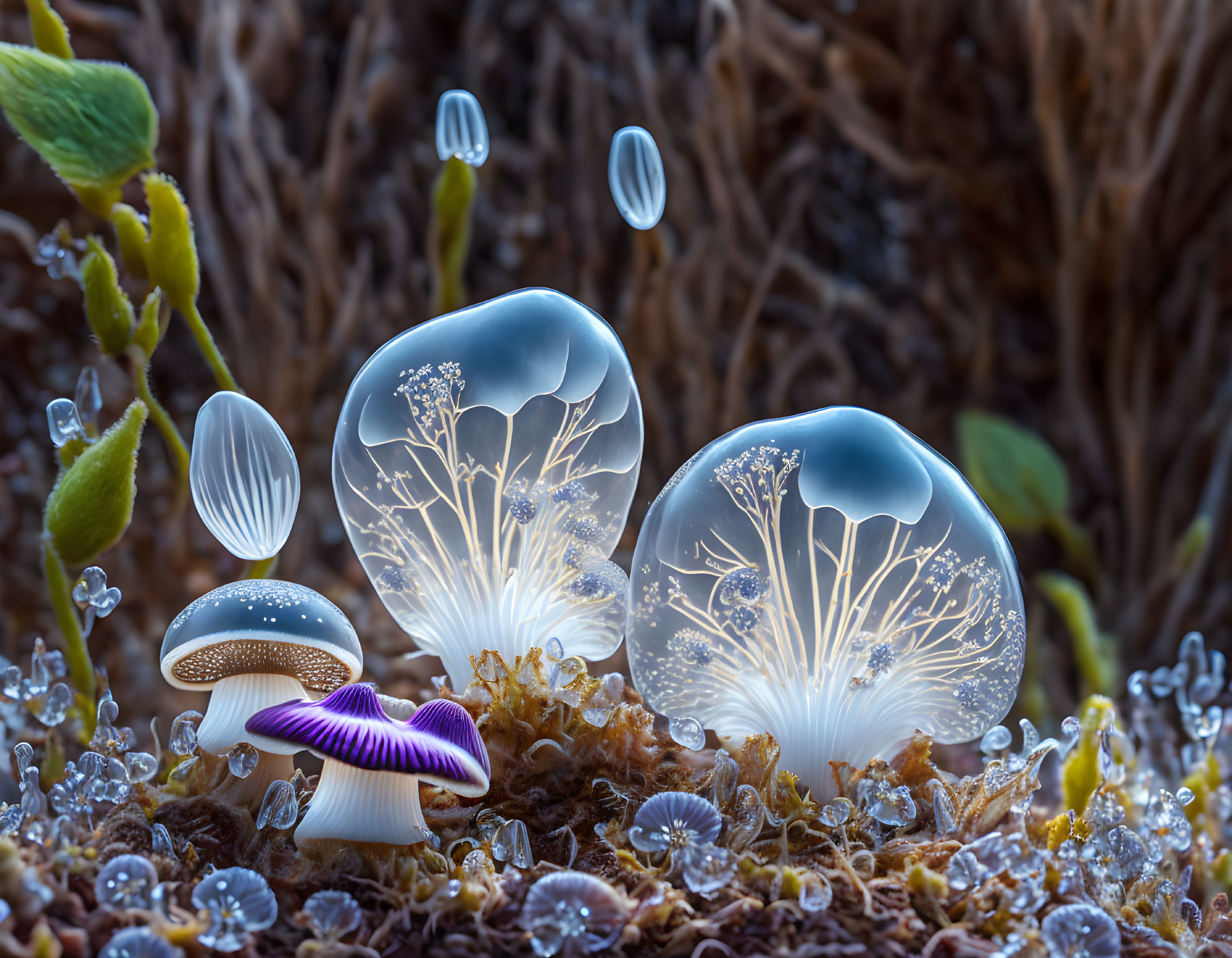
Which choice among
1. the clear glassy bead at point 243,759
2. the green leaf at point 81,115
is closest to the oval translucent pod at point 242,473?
Result: the clear glassy bead at point 243,759

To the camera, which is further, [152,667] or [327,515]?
[327,515]

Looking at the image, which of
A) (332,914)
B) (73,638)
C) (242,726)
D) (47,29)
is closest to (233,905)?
(332,914)

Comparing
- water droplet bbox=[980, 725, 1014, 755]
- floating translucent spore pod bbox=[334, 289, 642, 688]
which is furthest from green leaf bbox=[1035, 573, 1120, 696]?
floating translucent spore pod bbox=[334, 289, 642, 688]

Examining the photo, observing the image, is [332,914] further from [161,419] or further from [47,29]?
[47,29]

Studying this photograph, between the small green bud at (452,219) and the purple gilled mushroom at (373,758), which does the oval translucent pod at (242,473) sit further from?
the small green bud at (452,219)

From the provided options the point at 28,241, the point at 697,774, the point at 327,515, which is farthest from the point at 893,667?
the point at 28,241

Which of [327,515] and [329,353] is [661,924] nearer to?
[327,515]
